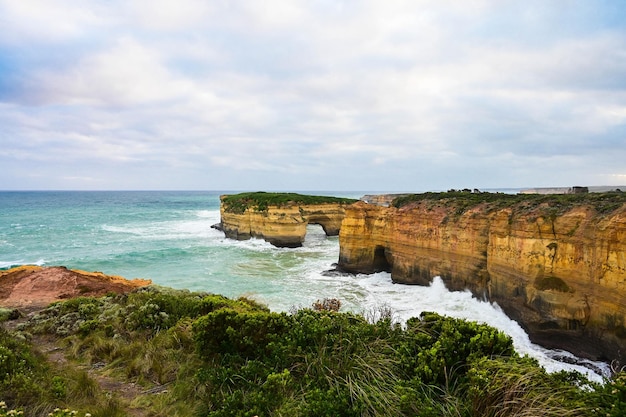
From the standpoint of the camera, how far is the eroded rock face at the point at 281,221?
1366 inches

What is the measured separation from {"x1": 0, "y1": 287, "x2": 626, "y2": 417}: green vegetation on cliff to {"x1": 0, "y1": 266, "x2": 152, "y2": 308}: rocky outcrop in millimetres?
6689

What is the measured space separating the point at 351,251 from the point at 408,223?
433 cm

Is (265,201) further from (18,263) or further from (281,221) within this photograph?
(18,263)

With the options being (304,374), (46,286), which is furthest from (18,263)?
(304,374)

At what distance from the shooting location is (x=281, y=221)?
3456cm

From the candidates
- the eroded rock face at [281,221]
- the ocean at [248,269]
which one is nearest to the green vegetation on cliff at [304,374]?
the ocean at [248,269]

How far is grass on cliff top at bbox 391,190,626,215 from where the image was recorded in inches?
458

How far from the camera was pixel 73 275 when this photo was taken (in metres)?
15.3

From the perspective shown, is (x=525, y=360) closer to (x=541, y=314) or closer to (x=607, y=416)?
(x=607, y=416)

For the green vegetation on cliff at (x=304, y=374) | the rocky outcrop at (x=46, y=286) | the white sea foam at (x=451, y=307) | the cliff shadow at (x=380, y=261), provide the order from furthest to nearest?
the cliff shadow at (x=380, y=261) < the rocky outcrop at (x=46, y=286) < the white sea foam at (x=451, y=307) < the green vegetation on cliff at (x=304, y=374)

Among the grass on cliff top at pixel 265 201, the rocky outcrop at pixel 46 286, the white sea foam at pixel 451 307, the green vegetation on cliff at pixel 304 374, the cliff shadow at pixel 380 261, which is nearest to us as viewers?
the green vegetation on cliff at pixel 304 374

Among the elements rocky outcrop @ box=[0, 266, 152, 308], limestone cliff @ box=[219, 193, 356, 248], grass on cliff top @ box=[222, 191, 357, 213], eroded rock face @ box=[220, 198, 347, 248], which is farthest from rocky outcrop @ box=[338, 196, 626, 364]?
grass on cliff top @ box=[222, 191, 357, 213]

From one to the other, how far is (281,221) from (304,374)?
29670 mm

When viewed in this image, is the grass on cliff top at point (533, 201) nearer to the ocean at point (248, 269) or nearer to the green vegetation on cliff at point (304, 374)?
the ocean at point (248, 269)
